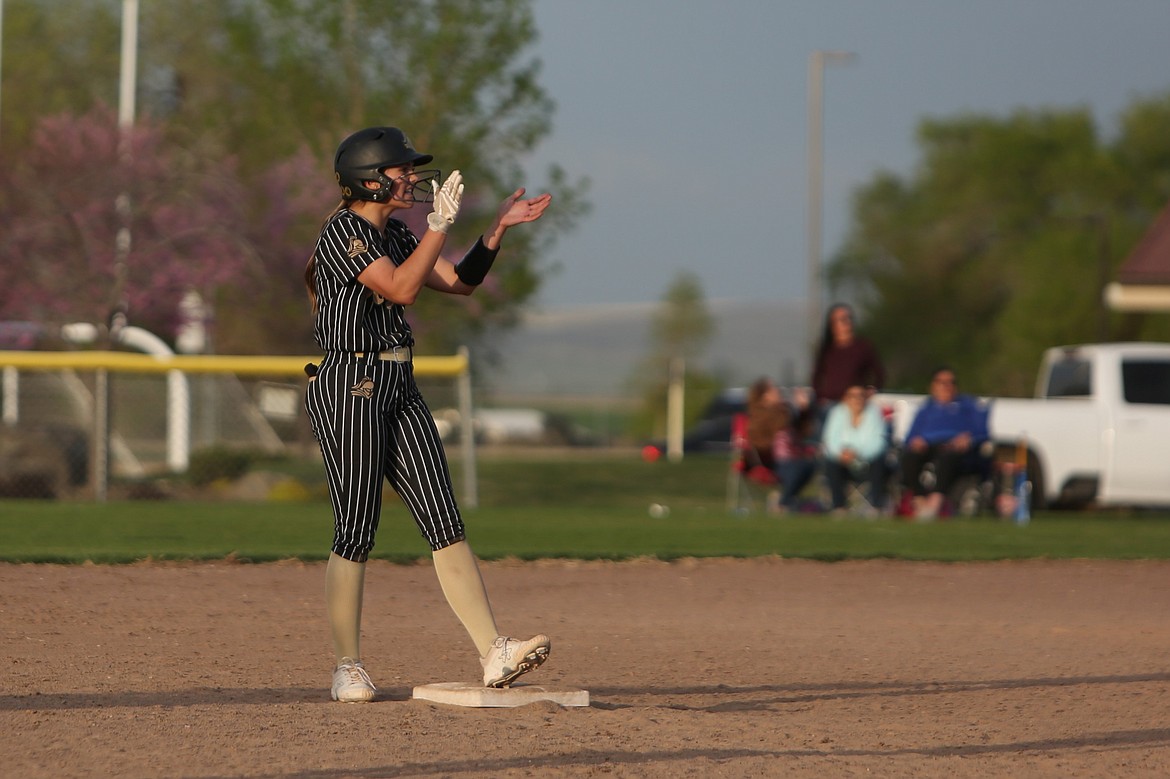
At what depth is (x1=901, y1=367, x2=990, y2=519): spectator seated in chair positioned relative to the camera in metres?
17.4

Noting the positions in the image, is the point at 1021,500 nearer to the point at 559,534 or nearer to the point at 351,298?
the point at 559,534

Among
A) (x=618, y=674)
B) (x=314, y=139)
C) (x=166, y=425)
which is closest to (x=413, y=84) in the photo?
(x=314, y=139)

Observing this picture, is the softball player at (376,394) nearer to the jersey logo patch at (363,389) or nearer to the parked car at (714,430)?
the jersey logo patch at (363,389)

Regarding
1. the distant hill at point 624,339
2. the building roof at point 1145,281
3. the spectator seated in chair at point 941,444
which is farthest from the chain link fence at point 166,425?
the distant hill at point 624,339

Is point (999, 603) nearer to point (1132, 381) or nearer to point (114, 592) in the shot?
point (114, 592)

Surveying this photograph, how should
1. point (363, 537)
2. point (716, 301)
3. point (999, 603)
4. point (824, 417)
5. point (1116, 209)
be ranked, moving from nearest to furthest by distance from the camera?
point (363, 537) < point (999, 603) < point (824, 417) < point (1116, 209) < point (716, 301)

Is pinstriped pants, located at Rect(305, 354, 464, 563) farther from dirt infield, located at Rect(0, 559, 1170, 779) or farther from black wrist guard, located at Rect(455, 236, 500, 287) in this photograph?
dirt infield, located at Rect(0, 559, 1170, 779)

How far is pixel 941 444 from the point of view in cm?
1742

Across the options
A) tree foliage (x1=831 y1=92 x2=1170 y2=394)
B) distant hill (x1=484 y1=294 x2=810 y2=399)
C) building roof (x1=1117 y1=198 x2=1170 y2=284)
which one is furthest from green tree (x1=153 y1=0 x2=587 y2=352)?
distant hill (x1=484 y1=294 x2=810 y2=399)

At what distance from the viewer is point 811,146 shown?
39.9 meters

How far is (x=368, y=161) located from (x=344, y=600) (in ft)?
4.99

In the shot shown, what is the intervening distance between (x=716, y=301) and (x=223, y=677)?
132603 mm

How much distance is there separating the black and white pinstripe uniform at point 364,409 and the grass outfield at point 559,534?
512 centimetres

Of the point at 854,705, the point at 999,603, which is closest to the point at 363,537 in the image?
the point at 854,705
